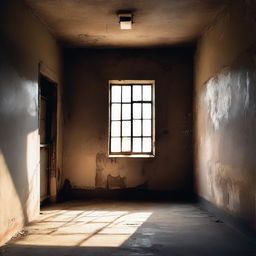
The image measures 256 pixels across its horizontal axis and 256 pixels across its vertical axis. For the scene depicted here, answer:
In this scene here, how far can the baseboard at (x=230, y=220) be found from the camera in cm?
372

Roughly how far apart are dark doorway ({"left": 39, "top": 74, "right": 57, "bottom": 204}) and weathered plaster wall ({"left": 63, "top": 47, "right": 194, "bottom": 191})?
1.98ft

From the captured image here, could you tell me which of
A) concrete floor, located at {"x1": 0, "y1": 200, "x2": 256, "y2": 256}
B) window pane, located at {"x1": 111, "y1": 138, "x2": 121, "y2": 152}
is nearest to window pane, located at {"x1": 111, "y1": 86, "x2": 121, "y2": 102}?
window pane, located at {"x1": 111, "y1": 138, "x2": 121, "y2": 152}

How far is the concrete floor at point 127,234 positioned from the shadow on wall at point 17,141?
272mm

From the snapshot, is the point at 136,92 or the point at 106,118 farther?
the point at 136,92

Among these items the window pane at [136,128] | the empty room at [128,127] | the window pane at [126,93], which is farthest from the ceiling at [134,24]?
the window pane at [136,128]

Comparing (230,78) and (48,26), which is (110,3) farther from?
(230,78)

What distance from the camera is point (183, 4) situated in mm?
4621

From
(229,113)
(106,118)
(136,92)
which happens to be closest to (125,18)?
(229,113)

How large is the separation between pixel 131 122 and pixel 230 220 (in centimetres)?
315

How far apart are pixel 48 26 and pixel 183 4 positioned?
2189 millimetres

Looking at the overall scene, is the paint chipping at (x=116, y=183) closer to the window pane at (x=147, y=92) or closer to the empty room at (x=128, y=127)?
the empty room at (x=128, y=127)

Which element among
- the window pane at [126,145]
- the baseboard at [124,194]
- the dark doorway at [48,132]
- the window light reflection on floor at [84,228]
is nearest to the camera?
the window light reflection on floor at [84,228]

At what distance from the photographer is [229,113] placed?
4.41 meters

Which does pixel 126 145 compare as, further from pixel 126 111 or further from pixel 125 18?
pixel 125 18
